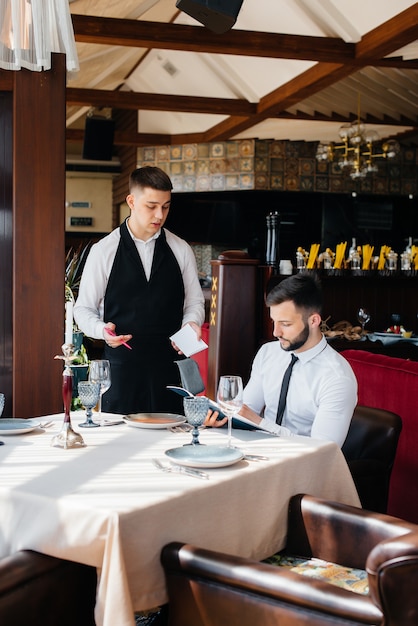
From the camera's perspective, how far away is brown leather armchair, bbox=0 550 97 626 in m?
1.81

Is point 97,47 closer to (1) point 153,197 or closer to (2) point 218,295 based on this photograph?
(2) point 218,295

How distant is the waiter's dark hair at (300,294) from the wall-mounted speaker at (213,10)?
4.84 feet

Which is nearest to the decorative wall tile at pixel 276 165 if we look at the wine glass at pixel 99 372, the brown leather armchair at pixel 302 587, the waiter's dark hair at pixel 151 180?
the waiter's dark hair at pixel 151 180

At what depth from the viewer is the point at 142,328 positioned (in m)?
3.58

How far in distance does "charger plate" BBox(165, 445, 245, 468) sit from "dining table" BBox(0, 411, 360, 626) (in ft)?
0.05

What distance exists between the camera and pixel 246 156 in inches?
565

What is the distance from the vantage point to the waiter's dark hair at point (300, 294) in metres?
3.06

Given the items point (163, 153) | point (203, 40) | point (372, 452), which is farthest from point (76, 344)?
point (163, 153)

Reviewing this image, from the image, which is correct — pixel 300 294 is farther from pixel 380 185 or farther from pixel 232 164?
pixel 380 185

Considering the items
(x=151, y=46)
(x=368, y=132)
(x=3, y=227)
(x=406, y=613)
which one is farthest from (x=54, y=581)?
(x=368, y=132)

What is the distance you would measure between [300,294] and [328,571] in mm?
1153

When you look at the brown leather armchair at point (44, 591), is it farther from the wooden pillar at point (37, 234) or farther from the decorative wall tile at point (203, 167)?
the decorative wall tile at point (203, 167)

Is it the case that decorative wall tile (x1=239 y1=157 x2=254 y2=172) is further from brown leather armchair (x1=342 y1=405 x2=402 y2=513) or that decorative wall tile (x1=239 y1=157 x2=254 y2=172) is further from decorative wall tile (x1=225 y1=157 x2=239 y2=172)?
brown leather armchair (x1=342 y1=405 x2=402 y2=513)

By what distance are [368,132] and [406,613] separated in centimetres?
955
